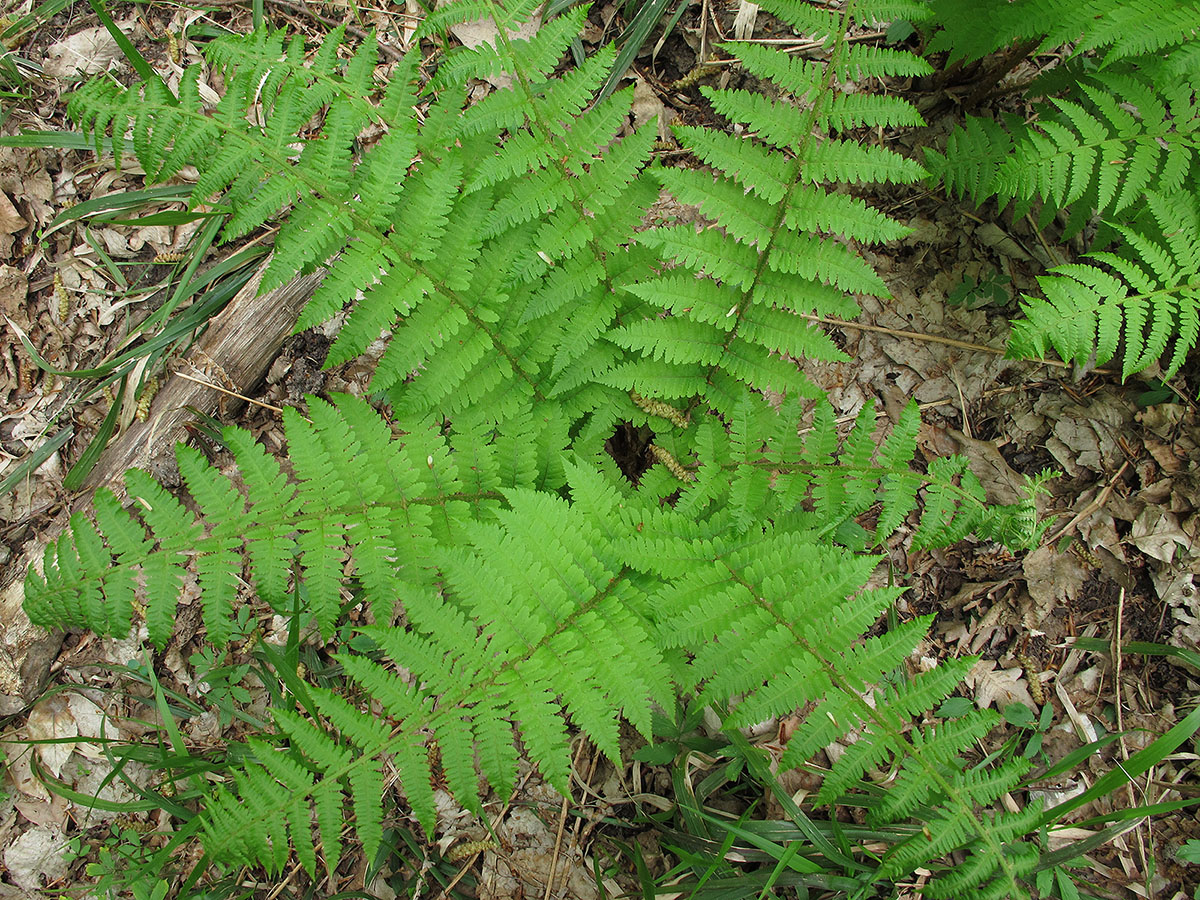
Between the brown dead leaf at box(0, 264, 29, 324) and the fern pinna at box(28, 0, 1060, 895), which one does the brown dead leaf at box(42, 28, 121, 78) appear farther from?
the fern pinna at box(28, 0, 1060, 895)

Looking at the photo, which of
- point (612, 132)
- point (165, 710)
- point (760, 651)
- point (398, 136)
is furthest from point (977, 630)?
point (165, 710)

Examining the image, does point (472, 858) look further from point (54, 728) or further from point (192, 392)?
point (192, 392)

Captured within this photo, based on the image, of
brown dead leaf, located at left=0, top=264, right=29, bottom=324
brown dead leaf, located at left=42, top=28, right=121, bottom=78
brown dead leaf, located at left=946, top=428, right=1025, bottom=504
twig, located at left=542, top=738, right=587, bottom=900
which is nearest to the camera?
twig, located at left=542, top=738, right=587, bottom=900

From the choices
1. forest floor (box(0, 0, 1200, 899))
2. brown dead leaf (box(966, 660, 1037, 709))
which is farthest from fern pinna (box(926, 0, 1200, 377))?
brown dead leaf (box(966, 660, 1037, 709))

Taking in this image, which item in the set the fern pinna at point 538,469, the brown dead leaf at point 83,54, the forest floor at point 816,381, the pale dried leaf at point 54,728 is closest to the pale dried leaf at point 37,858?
the forest floor at point 816,381

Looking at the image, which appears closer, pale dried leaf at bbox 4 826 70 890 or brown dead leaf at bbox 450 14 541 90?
pale dried leaf at bbox 4 826 70 890

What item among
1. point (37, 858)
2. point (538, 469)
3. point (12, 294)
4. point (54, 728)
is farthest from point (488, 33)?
point (37, 858)
